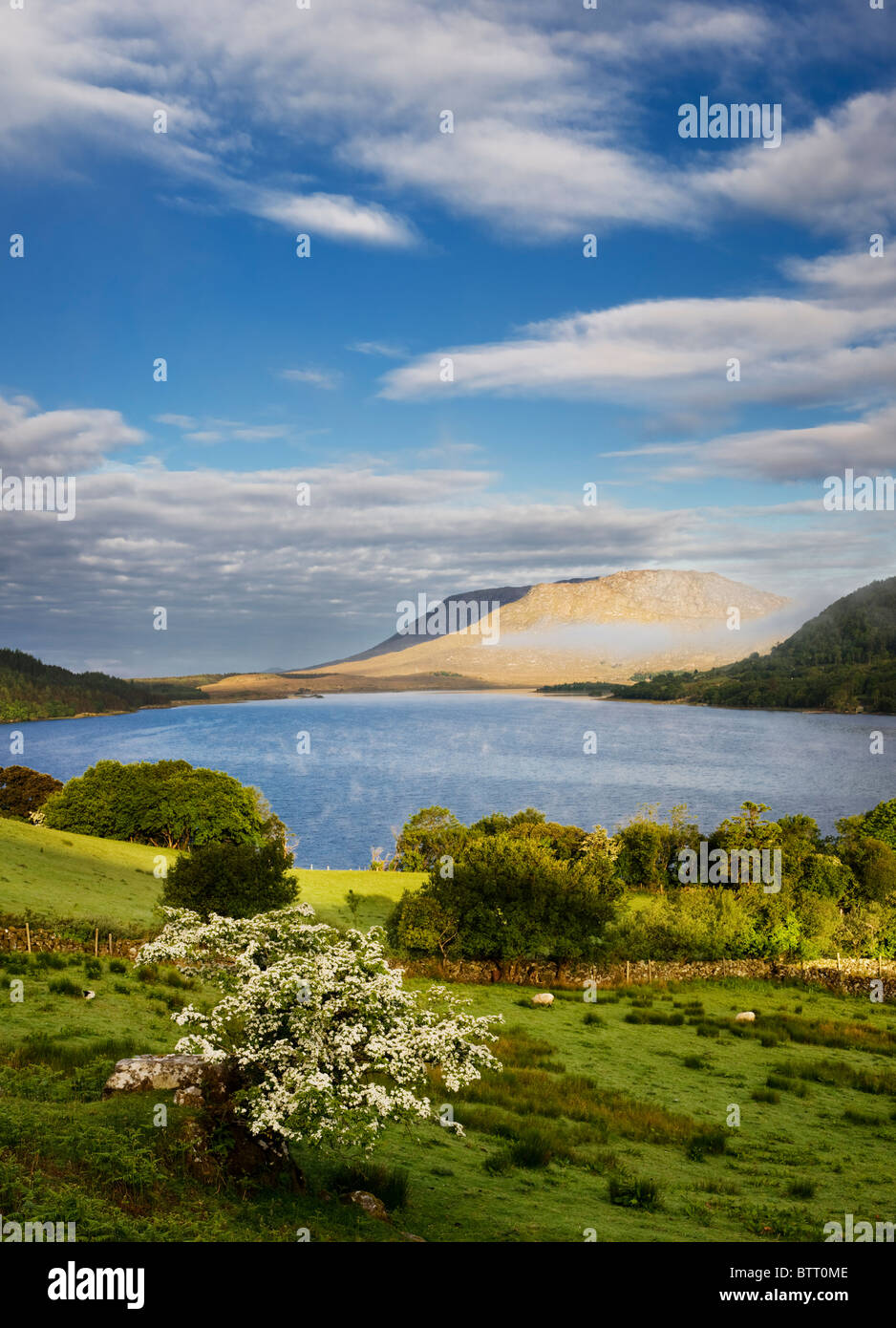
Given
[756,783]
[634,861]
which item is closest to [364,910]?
[634,861]

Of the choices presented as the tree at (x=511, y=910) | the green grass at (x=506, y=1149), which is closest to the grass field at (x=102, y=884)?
the tree at (x=511, y=910)

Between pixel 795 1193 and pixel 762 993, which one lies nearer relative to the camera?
pixel 795 1193

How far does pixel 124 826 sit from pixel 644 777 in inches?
5033

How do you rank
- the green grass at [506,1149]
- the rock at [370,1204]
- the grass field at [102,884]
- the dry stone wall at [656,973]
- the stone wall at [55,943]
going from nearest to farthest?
the green grass at [506,1149]
the rock at [370,1204]
the stone wall at [55,943]
the grass field at [102,884]
the dry stone wall at [656,973]

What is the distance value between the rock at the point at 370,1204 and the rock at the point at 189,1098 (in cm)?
267

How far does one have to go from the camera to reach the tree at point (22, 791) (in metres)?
85.6

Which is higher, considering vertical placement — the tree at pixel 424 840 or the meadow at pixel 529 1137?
the meadow at pixel 529 1137

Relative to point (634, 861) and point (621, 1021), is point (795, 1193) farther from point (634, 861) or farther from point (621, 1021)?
point (634, 861)

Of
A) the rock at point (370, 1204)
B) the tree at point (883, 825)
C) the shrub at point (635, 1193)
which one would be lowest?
the tree at point (883, 825)

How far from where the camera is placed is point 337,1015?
37.9 ft

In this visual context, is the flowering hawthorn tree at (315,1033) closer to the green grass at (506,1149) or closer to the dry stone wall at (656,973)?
the green grass at (506,1149)

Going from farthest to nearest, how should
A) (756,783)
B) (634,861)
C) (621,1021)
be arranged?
(756,783)
(634,861)
(621,1021)

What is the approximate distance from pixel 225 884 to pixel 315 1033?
30827 mm

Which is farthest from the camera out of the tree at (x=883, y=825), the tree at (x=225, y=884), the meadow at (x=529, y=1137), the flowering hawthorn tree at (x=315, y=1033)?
the tree at (x=883, y=825)
